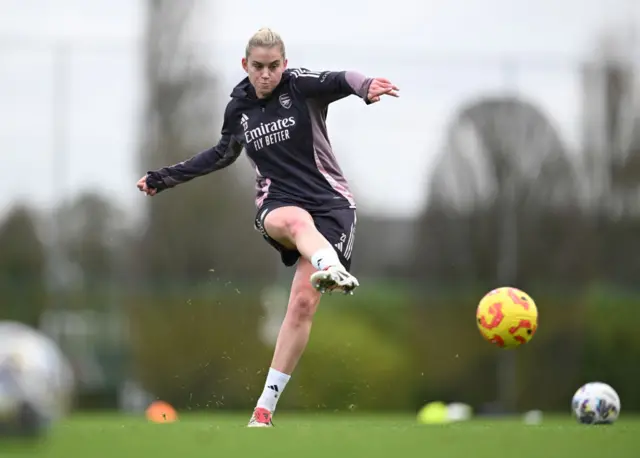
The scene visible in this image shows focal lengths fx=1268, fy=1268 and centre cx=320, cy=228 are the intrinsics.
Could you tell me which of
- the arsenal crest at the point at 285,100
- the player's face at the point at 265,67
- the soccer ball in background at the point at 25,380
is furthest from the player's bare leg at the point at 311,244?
the soccer ball in background at the point at 25,380

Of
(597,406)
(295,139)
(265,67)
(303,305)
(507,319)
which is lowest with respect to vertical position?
(597,406)

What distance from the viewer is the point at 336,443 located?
4.82 m

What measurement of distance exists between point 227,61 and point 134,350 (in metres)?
3.75

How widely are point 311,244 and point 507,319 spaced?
1282 millimetres

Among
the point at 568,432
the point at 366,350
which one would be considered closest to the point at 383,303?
the point at 366,350

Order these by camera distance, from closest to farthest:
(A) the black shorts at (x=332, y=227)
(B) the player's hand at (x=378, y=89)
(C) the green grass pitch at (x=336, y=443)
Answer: (C) the green grass pitch at (x=336, y=443) < (B) the player's hand at (x=378, y=89) < (A) the black shorts at (x=332, y=227)

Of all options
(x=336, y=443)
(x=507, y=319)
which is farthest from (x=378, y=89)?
(x=336, y=443)

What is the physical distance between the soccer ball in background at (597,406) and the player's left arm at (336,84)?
209cm

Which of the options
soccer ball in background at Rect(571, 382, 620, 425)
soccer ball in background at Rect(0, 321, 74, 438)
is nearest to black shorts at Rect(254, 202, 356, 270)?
soccer ball in background at Rect(571, 382, 620, 425)

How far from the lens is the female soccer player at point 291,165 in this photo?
6.47m

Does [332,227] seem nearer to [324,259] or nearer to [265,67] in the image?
[324,259]

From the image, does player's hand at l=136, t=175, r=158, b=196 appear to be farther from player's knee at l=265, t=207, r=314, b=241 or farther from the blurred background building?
the blurred background building

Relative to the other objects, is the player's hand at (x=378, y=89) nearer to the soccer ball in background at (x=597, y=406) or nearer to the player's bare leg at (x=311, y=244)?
the player's bare leg at (x=311, y=244)

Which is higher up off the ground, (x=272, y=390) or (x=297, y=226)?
(x=297, y=226)
